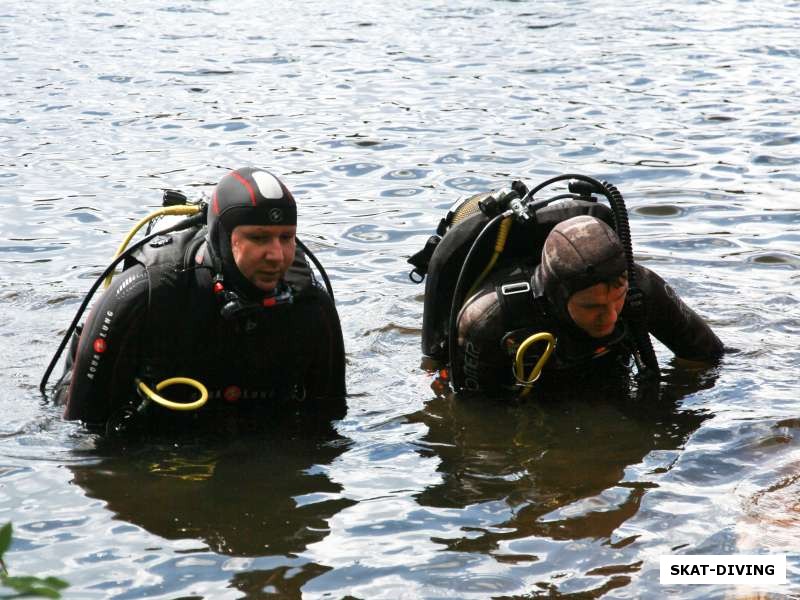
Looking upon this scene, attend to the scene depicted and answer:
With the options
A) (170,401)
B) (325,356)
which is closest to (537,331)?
(325,356)

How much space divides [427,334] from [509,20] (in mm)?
11678

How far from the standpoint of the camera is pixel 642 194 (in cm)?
993

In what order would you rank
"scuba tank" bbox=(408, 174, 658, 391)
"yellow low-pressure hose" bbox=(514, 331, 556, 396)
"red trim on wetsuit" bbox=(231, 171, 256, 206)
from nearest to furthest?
"red trim on wetsuit" bbox=(231, 171, 256, 206) < "yellow low-pressure hose" bbox=(514, 331, 556, 396) < "scuba tank" bbox=(408, 174, 658, 391)

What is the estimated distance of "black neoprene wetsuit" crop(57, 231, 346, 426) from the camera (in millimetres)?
5215

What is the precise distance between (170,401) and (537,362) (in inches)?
69.4

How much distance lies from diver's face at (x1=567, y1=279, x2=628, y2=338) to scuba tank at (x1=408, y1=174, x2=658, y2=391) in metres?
0.19

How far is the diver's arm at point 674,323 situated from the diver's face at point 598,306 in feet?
1.08

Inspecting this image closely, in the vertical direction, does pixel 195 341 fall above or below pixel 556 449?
above

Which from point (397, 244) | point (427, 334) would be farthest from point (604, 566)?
point (397, 244)

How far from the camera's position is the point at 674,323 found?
600 cm

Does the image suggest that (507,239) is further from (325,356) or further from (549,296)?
(325,356)

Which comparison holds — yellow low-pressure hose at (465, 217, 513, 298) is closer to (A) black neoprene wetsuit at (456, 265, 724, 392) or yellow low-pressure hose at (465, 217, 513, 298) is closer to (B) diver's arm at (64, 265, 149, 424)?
(A) black neoprene wetsuit at (456, 265, 724, 392)

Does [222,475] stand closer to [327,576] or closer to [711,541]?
[327,576]

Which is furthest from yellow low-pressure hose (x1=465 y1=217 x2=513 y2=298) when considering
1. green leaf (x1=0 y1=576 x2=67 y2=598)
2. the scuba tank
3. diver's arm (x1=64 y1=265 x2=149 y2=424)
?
green leaf (x1=0 y1=576 x2=67 y2=598)
